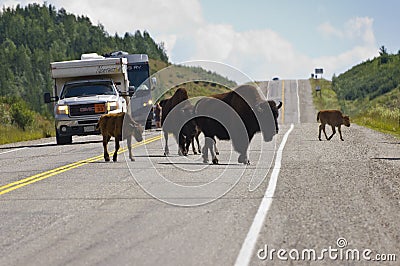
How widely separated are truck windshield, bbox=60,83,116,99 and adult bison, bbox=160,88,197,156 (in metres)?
9.40

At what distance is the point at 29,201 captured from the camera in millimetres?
11688

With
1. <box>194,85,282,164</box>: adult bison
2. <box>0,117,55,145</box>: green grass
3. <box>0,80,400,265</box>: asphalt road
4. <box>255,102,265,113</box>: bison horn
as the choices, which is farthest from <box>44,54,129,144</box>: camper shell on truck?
<box>255,102,265,113</box>: bison horn

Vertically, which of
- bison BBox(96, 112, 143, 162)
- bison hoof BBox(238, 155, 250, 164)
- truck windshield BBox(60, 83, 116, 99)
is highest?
truck windshield BBox(60, 83, 116, 99)

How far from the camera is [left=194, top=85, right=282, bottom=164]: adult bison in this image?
1548cm

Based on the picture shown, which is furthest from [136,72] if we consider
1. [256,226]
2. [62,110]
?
[256,226]

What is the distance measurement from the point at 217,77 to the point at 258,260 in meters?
6.94

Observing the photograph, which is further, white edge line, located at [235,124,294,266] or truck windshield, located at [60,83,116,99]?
truck windshield, located at [60,83,116,99]

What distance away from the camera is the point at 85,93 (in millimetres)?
27672

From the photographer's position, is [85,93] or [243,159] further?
[85,93]

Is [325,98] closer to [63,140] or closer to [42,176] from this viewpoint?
[63,140]

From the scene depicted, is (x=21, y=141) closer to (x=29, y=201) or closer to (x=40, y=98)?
(x=29, y=201)

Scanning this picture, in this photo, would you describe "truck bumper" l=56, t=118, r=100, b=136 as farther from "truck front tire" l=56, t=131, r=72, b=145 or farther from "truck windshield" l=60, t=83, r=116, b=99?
"truck windshield" l=60, t=83, r=116, b=99

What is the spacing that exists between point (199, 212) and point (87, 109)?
17116 mm

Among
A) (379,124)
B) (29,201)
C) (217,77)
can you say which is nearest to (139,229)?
(29,201)
